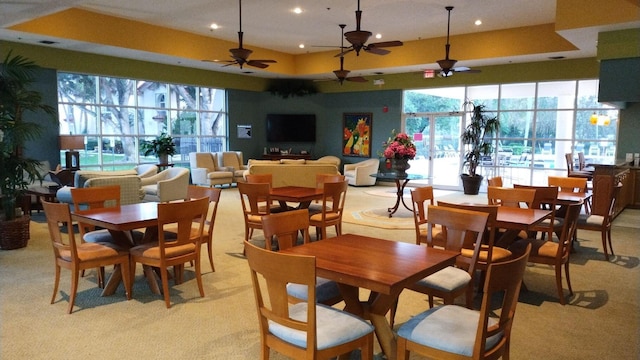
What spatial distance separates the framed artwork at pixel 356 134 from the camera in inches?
539

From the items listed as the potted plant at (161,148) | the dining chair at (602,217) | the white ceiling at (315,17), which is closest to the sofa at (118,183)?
the white ceiling at (315,17)

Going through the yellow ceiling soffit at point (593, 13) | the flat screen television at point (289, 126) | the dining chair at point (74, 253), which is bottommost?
the dining chair at point (74, 253)

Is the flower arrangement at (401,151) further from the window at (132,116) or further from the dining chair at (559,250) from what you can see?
the window at (132,116)

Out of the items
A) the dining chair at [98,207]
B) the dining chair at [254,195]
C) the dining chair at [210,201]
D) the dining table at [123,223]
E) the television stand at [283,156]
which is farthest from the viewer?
the television stand at [283,156]

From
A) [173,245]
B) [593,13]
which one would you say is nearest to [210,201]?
[173,245]

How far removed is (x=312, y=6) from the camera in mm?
8141

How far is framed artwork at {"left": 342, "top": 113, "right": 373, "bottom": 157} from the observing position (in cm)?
A: 1369

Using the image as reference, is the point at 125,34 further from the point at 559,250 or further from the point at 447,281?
the point at 559,250

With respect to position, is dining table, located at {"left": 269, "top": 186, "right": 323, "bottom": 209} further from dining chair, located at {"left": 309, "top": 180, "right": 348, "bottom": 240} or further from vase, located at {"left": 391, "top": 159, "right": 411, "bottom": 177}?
Answer: vase, located at {"left": 391, "top": 159, "right": 411, "bottom": 177}

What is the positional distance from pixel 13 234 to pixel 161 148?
18.9ft

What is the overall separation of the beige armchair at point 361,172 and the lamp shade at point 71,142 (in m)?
6.56

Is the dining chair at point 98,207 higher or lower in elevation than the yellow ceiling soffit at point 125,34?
lower

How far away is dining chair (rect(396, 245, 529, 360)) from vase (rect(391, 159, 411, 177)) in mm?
5752

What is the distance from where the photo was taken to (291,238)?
10.6 ft
